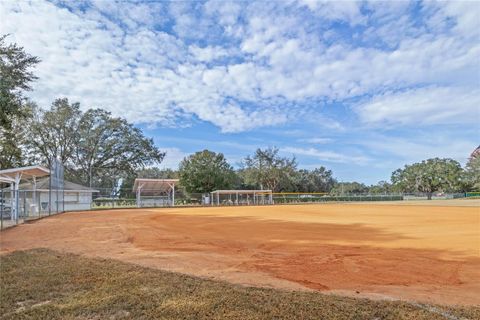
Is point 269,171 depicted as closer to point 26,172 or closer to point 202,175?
point 202,175

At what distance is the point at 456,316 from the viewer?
13.6ft

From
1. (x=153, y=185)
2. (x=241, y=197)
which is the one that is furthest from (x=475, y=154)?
(x=153, y=185)

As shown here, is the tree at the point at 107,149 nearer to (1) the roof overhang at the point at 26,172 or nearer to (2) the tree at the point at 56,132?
(2) the tree at the point at 56,132

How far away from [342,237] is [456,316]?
7536 mm

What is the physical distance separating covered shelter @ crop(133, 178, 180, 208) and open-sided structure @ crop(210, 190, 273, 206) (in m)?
5.94

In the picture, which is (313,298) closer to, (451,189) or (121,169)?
(121,169)

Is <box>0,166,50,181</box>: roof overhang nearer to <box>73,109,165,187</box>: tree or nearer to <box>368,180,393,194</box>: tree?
<box>73,109,165,187</box>: tree

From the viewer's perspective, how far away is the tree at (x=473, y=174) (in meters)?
75.0

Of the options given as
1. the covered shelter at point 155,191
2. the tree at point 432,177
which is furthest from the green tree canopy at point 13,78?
Answer: the tree at point 432,177

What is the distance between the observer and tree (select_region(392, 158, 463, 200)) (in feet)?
257

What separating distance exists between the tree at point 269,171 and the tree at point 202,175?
659 inches

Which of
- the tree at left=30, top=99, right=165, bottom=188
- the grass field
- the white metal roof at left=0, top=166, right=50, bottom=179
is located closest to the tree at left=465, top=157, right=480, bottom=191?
the tree at left=30, top=99, right=165, bottom=188

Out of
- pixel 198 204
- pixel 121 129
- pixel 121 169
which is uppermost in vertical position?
pixel 121 129

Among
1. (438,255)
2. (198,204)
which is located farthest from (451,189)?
(438,255)
